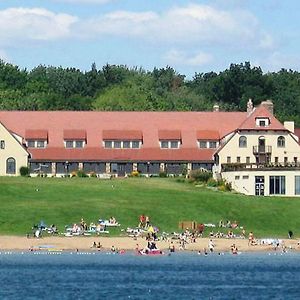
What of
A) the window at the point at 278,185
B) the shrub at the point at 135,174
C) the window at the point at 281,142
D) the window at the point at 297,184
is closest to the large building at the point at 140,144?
the window at the point at 281,142

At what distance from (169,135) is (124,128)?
4.43 metres

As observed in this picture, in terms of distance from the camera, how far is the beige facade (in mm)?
135125

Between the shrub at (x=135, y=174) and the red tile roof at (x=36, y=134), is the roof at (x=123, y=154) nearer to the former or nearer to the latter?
the red tile roof at (x=36, y=134)

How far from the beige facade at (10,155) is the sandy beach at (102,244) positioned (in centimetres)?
3250

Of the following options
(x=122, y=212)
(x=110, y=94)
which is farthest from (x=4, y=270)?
(x=110, y=94)

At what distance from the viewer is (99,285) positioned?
81.4 meters

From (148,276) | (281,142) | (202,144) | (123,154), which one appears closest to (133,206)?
(123,154)

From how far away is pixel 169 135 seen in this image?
5531 inches

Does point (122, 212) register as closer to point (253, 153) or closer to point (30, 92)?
point (253, 153)

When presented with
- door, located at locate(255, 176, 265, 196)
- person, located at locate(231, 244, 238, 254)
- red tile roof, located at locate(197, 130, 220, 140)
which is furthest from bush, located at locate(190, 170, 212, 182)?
person, located at locate(231, 244, 238, 254)

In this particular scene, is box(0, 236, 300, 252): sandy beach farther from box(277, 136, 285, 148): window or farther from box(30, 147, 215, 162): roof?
box(30, 147, 215, 162): roof

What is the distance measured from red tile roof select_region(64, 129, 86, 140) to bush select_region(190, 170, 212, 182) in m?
12.6

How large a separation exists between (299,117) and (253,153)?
51641mm

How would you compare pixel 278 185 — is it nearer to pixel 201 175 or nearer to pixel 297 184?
pixel 297 184
